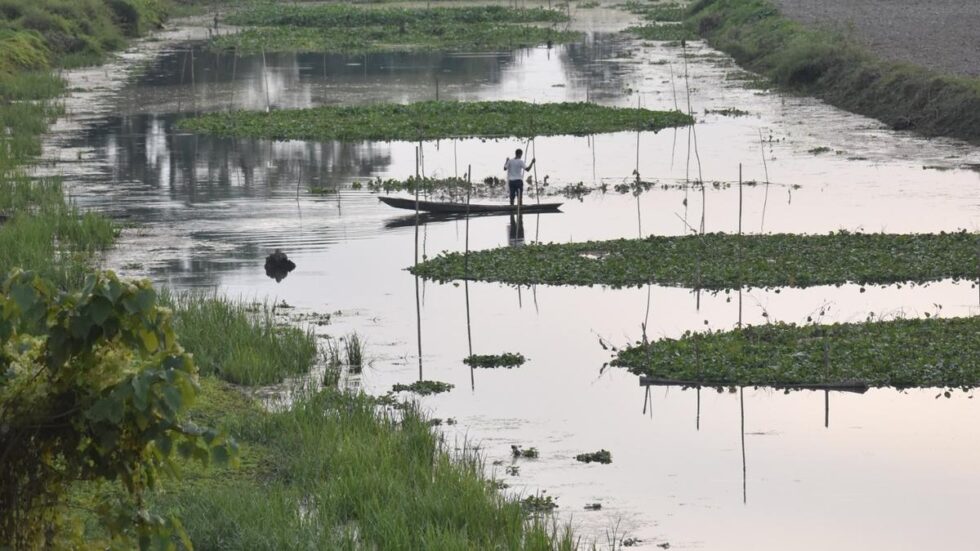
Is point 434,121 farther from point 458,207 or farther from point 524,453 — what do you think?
point 524,453

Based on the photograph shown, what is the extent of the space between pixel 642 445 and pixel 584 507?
1.83m

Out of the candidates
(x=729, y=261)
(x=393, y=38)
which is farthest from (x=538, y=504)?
(x=393, y=38)

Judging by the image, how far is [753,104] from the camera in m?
37.1

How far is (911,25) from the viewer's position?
151 feet

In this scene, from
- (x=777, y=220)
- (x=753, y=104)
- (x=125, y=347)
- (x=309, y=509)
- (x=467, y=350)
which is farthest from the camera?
(x=753, y=104)

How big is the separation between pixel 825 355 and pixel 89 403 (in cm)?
915

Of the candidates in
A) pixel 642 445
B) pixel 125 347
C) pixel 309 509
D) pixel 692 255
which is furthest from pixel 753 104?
pixel 125 347

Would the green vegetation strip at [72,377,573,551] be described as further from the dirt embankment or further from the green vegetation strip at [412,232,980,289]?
the dirt embankment

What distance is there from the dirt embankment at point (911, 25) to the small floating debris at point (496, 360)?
69.6ft

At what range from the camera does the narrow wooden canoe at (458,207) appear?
24.0 meters

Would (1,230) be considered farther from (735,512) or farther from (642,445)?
(735,512)

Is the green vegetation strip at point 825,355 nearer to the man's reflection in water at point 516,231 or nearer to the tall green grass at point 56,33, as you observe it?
the man's reflection in water at point 516,231

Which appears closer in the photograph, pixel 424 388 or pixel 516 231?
pixel 424 388

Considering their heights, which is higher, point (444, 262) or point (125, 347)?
point (125, 347)
